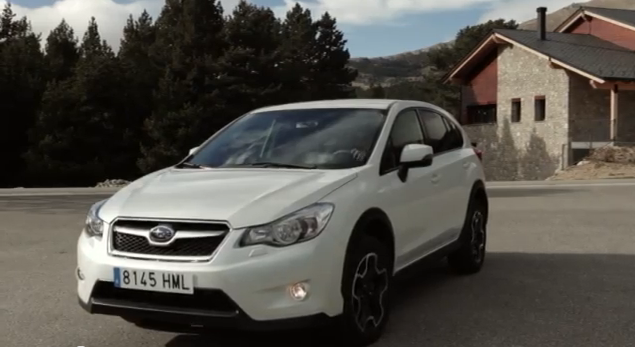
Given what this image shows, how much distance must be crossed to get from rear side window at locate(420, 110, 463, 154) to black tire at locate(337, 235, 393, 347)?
1.69m

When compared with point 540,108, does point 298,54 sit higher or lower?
higher

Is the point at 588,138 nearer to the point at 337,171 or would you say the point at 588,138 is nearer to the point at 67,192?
the point at 67,192

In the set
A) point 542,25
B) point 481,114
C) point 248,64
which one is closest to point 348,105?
point 542,25

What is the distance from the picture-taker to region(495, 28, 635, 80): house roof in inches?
1235

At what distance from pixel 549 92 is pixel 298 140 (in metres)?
30.8

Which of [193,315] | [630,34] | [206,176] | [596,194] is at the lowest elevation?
[596,194]

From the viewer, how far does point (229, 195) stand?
4441 millimetres

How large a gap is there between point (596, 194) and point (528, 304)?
12.1m

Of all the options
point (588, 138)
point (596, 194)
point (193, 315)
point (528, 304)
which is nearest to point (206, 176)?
point (193, 315)

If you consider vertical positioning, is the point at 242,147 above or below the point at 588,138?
above

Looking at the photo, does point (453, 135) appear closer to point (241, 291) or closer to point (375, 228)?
point (375, 228)

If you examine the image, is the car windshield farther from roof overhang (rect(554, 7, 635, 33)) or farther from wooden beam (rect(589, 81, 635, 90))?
roof overhang (rect(554, 7, 635, 33))

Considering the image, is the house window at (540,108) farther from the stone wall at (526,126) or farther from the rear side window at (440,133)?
the rear side window at (440,133)

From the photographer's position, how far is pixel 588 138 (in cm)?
3128
